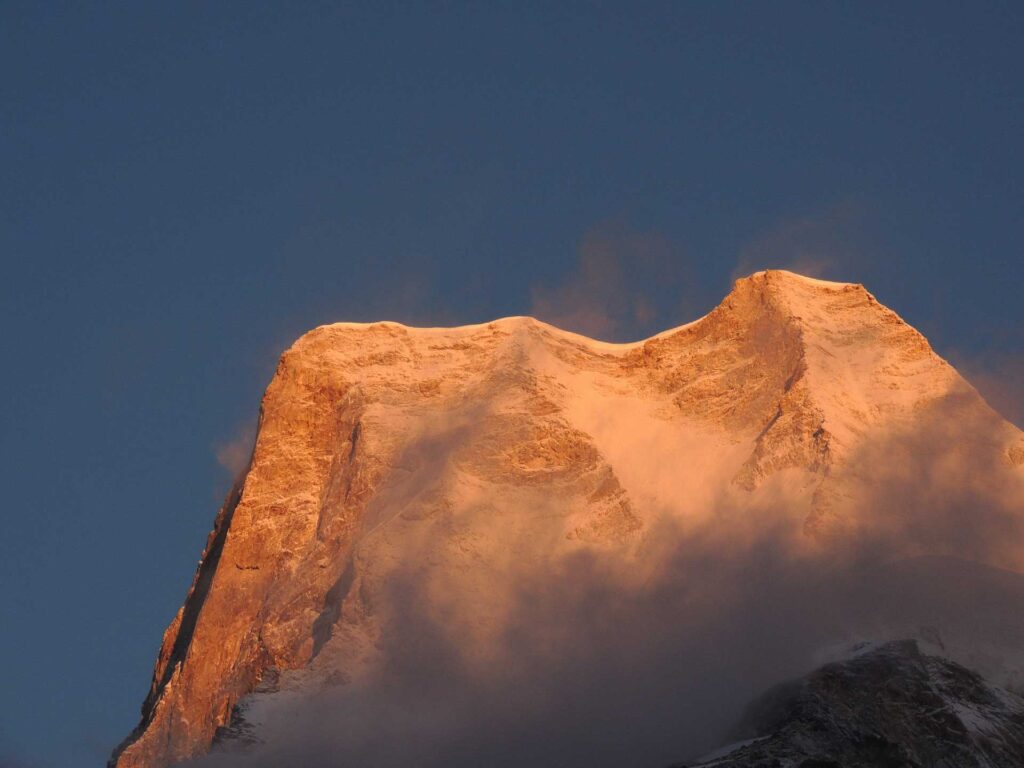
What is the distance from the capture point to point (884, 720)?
10819 centimetres

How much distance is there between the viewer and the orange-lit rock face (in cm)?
12850

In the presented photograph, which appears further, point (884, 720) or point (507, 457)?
point (507, 457)

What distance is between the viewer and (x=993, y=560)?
124125 millimetres

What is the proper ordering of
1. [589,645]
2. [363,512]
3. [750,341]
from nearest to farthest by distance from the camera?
[589,645] → [363,512] → [750,341]

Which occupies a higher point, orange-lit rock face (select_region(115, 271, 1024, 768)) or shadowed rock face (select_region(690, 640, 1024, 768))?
orange-lit rock face (select_region(115, 271, 1024, 768))

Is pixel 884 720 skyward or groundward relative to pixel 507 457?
groundward

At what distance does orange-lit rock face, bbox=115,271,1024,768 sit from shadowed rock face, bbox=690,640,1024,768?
13929 millimetres

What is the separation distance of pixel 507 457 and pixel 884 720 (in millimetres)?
35481

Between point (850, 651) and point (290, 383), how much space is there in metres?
47.5

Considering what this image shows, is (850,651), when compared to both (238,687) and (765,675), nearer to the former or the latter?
(765,675)

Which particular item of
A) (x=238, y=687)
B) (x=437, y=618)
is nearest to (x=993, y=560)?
(x=437, y=618)

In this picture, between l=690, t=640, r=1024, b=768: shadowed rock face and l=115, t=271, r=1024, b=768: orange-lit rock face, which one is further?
l=115, t=271, r=1024, b=768: orange-lit rock face

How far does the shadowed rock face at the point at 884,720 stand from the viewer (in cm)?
10594

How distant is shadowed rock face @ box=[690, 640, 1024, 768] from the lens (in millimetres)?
105938
